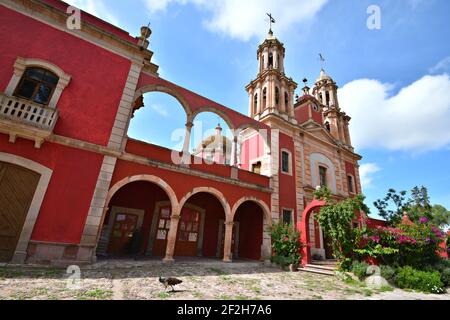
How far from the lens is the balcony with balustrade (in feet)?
22.1

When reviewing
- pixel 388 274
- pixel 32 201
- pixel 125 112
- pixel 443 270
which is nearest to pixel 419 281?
pixel 388 274

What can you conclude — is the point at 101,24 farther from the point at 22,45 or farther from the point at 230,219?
the point at 230,219

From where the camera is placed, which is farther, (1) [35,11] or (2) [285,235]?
(2) [285,235]

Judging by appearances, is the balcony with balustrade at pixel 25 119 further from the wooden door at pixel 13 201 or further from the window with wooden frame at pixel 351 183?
the window with wooden frame at pixel 351 183

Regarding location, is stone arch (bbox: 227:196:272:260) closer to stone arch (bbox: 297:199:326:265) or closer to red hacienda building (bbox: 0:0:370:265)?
red hacienda building (bbox: 0:0:370:265)

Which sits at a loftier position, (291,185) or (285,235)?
(291,185)

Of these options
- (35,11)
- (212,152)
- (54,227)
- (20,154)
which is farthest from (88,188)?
(212,152)

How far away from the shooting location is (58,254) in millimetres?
7000

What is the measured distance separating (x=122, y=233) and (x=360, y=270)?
1053cm

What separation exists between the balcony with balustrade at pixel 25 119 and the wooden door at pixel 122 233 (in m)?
5.26

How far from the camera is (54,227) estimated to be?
7082 millimetres

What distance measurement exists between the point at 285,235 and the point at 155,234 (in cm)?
677

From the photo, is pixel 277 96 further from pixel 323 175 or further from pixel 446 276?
pixel 446 276

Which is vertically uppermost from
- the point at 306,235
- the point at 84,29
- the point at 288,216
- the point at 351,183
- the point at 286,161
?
the point at 84,29
